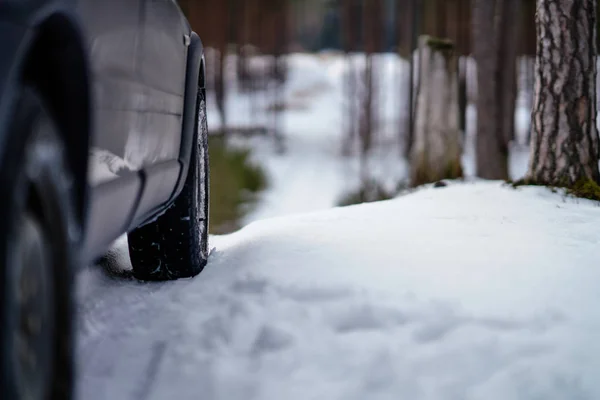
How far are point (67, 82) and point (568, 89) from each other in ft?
16.6

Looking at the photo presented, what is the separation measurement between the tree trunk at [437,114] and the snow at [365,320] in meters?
4.59

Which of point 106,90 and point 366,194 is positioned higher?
point 106,90

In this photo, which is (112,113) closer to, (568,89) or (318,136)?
(568,89)

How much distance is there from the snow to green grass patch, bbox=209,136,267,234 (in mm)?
7901

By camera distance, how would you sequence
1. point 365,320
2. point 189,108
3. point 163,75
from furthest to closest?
point 189,108
point 365,320
point 163,75

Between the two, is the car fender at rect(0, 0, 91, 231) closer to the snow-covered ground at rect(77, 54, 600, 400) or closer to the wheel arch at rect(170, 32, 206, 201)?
the snow-covered ground at rect(77, 54, 600, 400)

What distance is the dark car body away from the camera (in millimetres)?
1990

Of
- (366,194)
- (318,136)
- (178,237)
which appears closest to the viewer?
(178,237)

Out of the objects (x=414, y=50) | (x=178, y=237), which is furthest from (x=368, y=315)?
(x=414, y=50)

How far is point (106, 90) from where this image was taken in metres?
2.62

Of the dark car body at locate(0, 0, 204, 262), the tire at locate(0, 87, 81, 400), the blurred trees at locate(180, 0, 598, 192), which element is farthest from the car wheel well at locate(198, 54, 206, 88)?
the blurred trees at locate(180, 0, 598, 192)

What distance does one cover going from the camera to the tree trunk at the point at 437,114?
9680 millimetres

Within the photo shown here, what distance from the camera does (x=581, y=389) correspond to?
3248 millimetres

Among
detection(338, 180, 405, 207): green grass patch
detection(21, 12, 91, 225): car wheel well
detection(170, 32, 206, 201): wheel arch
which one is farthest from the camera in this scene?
detection(338, 180, 405, 207): green grass patch
